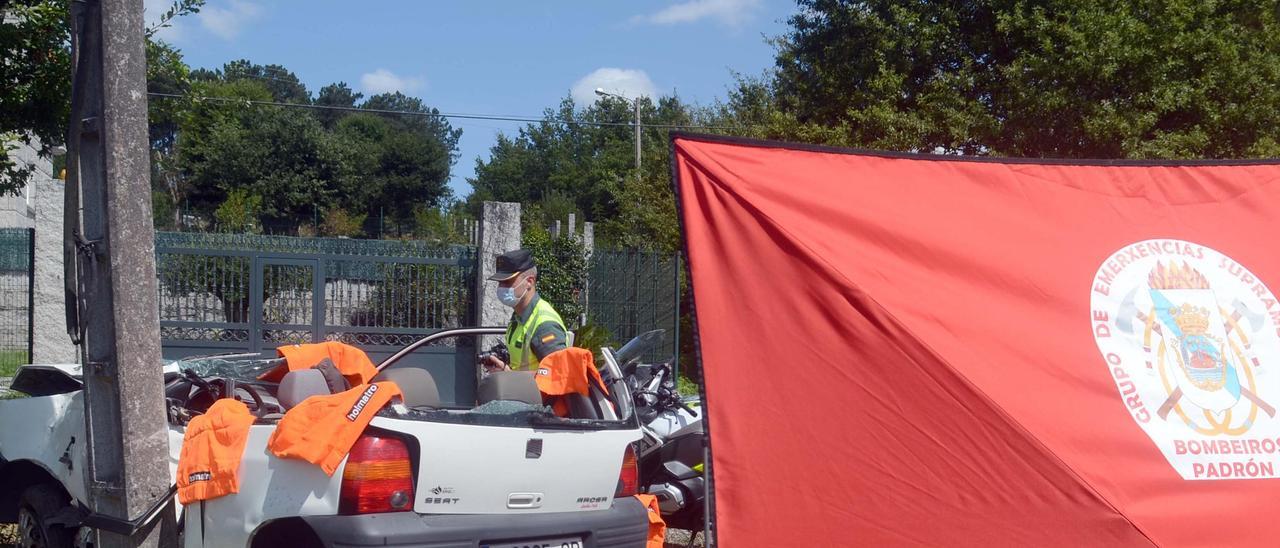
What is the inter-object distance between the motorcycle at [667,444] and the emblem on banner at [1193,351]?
273cm

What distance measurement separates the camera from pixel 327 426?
3863mm

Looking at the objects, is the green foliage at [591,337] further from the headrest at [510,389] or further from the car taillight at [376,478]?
the car taillight at [376,478]

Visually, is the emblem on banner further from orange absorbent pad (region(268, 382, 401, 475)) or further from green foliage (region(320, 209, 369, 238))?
green foliage (region(320, 209, 369, 238))

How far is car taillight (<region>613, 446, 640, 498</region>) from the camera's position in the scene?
467cm

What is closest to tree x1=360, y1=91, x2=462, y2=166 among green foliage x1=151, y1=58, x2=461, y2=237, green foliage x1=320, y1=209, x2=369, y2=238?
green foliage x1=151, y1=58, x2=461, y2=237

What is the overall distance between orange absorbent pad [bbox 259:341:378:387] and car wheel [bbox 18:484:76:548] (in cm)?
104

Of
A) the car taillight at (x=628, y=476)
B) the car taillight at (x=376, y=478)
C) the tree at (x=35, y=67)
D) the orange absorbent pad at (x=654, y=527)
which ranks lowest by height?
the orange absorbent pad at (x=654, y=527)

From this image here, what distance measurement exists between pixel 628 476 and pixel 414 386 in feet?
3.51

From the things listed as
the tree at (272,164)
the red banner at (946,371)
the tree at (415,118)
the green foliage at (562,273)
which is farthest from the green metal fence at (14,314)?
the tree at (415,118)

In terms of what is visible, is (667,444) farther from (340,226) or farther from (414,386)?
(340,226)

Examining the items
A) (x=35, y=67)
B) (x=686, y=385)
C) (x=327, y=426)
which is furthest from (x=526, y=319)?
(x=686, y=385)

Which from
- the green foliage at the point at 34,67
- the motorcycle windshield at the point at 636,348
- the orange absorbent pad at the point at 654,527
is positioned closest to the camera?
the orange absorbent pad at the point at 654,527

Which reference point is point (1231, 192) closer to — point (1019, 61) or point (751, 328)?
point (751, 328)

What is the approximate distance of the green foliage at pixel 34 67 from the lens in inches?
347
